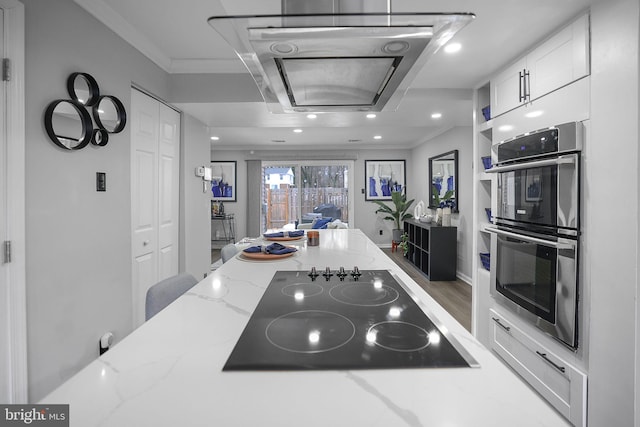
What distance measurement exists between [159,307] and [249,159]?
6166 mm

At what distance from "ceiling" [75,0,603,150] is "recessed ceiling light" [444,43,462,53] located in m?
0.04

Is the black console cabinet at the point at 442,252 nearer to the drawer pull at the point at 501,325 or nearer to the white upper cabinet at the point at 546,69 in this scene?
the drawer pull at the point at 501,325

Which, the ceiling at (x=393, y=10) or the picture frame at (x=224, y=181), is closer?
the ceiling at (x=393, y=10)

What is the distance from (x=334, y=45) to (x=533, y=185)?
67.2 inches

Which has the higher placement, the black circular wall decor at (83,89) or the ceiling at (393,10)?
the ceiling at (393,10)

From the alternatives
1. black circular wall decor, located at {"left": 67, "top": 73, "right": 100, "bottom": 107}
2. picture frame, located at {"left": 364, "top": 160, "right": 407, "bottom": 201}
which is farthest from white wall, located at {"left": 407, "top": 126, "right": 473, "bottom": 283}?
black circular wall decor, located at {"left": 67, "top": 73, "right": 100, "bottom": 107}

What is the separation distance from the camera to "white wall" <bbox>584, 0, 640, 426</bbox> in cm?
143

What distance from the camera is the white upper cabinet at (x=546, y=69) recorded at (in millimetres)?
1711

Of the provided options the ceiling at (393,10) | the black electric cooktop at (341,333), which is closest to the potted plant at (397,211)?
the ceiling at (393,10)

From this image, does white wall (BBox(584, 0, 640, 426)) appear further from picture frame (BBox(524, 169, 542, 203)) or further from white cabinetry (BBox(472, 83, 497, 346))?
white cabinetry (BBox(472, 83, 497, 346))

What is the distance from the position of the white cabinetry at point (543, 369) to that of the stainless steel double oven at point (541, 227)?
0.53ft

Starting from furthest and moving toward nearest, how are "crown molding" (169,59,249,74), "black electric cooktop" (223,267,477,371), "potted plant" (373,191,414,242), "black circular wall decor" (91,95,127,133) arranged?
"potted plant" (373,191,414,242) → "crown molding" (169,59,249,74) → "black circular wall decor" (91,95,127,133) → "black electric cooktop" (223,267,477,371)

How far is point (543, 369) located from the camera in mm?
1973

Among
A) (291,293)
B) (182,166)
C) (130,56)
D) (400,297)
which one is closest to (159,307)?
(291,293)
